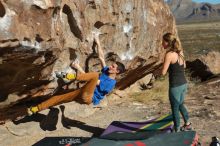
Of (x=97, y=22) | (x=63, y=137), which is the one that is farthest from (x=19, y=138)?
(x=97, y=22)

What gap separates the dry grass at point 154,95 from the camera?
10945mm

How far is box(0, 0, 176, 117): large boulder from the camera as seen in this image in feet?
20.6

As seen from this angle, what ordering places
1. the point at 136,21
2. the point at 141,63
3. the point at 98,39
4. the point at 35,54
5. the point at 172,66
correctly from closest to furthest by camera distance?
the point at 35,54, the point at 172,66, the point at 98,39, the point at 136,21, the point at 141,63

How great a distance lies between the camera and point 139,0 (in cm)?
955

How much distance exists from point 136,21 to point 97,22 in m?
1.27

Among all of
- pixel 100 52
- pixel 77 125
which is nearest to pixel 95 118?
pixel 77 125

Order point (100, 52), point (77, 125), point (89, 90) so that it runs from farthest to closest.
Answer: point (77, 125) < point (100, 52) < point (89, 90)

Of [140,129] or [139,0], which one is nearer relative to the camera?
Result: [140,129]

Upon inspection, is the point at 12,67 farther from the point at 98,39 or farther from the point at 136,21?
the point at 136,21

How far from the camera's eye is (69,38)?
25.5 feet

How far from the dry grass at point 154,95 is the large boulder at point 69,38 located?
0.38 m

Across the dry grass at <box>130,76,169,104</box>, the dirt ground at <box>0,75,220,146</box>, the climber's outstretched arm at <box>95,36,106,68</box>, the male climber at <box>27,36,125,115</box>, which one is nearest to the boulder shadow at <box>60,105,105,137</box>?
the dirt ground at <box>0,75,220,146</box>

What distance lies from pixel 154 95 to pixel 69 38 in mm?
4035

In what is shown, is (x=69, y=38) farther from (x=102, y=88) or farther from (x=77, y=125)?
(x=77, y=125)
